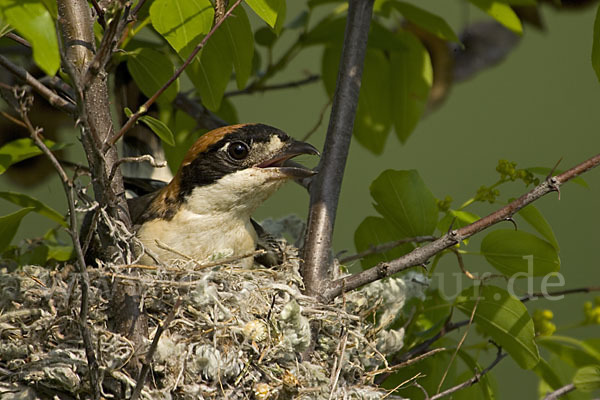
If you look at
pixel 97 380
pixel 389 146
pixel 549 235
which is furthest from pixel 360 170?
pixel 97 380

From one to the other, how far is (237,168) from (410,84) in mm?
931

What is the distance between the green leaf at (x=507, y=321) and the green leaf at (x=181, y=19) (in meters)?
1.32

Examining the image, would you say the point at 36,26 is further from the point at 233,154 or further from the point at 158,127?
the point at 233,154

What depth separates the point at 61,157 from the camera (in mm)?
3381

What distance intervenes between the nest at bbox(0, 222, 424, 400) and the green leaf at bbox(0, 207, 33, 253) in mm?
128

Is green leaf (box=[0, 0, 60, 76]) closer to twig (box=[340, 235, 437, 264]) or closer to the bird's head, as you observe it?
the bird's head

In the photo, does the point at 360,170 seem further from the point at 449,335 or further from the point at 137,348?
the point at 137,348

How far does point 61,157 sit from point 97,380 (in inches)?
61.6

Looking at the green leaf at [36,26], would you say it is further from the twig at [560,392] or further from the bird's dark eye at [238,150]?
the twig at [560,392]

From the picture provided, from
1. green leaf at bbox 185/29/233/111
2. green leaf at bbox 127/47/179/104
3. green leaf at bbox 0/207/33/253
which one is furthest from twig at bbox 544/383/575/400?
green leaf at bbox 0/207/33/253

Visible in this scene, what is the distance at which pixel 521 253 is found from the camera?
2.64 meters

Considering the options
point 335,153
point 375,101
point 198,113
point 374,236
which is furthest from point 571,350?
point 198,113

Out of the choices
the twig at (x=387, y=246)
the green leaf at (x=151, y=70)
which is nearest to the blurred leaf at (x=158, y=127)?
the green leaf at (x=151, y=70)

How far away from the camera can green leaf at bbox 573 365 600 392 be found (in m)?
2.57
